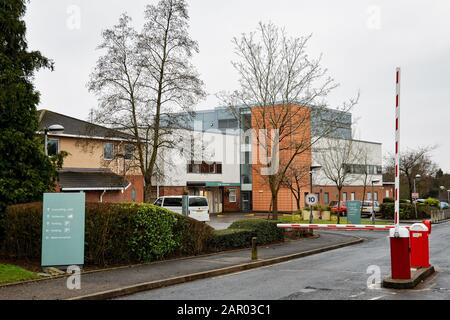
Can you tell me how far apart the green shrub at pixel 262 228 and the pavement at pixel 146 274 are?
1.10m

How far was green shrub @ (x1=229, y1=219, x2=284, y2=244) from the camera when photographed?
20781 millimetres

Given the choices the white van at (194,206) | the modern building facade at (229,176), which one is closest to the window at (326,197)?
the modern building facade at (229,176)

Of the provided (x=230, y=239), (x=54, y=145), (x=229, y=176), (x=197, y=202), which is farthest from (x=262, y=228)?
(x=229, y=176)

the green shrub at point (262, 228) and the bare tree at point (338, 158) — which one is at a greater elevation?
the bare tree at point (338, 158)

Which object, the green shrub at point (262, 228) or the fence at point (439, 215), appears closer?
the green shrub at point (262, 228)

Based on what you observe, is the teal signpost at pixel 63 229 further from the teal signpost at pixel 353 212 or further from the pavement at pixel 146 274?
the teal signpost at pixel 353 212

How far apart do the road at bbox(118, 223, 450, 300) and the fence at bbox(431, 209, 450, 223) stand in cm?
3075

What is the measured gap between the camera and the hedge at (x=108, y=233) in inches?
557

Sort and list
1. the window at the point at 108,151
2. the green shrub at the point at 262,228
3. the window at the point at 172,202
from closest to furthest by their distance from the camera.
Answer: the green shrub at the point at 262,228
the window at the point at 172,202
the window at the point at 108,151

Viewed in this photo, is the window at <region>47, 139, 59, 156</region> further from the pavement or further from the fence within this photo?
the fence
